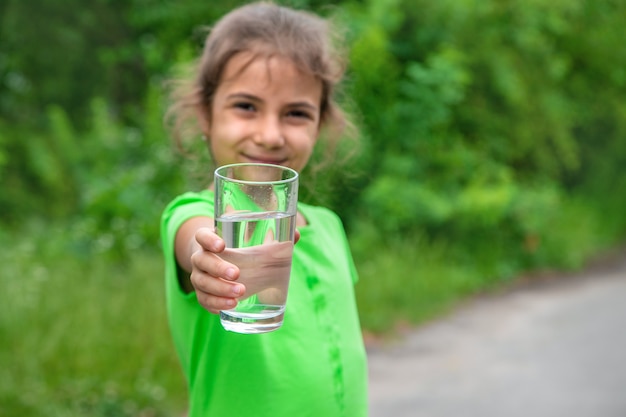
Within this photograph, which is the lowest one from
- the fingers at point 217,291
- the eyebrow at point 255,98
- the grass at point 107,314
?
the grass at point 107,314

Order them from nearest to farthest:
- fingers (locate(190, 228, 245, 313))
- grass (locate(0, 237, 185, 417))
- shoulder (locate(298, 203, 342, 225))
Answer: fingers (locate(190, 228, 245, 313)) < shoulder (locate(298, 203, 342, 225)) < grass (locate(0, 237, 185, 417))

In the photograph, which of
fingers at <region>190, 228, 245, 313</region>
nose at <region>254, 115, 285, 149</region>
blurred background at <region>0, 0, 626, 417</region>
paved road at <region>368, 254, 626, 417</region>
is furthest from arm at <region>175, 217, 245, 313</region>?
paved road at <region>368, 254, 626, 417</region>

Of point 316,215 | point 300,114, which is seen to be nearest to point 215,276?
point 300,114

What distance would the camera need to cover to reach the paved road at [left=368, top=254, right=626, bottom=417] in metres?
4.60

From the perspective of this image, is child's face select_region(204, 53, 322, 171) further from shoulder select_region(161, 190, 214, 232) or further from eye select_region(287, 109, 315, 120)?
shoulder select_region(161, 190, 214, 232)

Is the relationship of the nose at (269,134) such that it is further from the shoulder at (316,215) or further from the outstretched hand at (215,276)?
the outstretched hand at (215,276)

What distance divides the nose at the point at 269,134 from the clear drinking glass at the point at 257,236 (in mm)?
472

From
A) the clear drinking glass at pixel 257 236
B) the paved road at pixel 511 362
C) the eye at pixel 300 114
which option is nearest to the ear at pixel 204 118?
the eye at pixel 300 114

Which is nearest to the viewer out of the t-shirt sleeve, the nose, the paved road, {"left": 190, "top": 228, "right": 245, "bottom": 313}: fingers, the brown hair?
{"left": 190, "top": 228, "right": 245, "bottom": 313}: fingers

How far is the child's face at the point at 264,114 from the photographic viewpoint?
181 cm

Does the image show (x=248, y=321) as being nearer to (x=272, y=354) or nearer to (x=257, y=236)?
(x=257, y=236)

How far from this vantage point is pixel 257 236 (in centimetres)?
124

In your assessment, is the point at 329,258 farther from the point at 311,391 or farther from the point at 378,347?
the point at 378,347

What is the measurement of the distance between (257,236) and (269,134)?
1.89 feet
